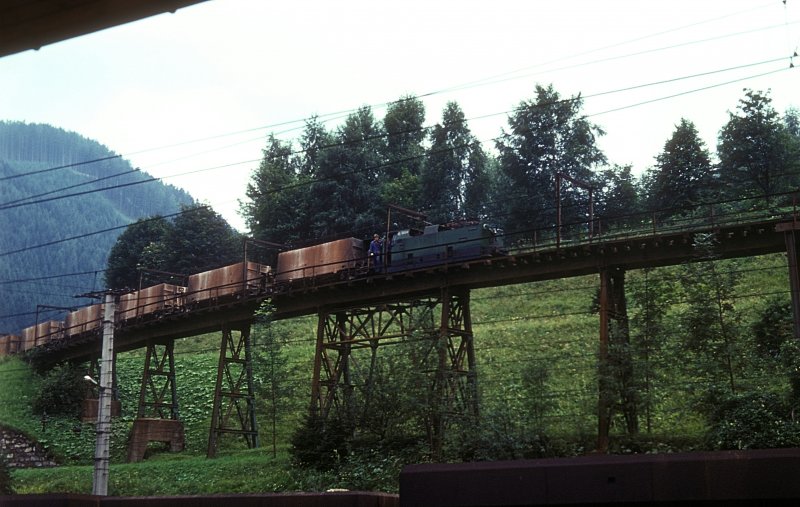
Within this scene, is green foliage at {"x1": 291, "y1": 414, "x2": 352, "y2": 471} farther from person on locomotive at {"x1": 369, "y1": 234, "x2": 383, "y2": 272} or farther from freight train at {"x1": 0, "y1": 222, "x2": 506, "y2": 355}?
person on locomotive at {"x1": 369, "y1": 234, "x2": 383, "y2": 272}

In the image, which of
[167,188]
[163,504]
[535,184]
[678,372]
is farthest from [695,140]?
[167,188]

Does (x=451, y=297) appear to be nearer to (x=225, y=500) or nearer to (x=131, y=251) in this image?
(x=225, y=500)

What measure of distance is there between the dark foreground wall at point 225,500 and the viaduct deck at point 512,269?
18.3m

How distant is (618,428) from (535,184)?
3822cm

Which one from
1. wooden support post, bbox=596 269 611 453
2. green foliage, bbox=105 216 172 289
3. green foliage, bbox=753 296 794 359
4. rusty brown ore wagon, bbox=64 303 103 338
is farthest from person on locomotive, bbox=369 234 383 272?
green foliage, bbox=105 216 172 289

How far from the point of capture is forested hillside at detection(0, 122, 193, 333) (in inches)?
4402

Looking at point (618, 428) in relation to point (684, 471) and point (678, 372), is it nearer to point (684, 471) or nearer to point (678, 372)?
point (678, 372)

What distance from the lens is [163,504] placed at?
1313 centimetres

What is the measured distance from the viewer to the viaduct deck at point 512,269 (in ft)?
89.4

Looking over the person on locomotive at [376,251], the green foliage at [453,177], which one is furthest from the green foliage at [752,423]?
the green foliage at [453,177]

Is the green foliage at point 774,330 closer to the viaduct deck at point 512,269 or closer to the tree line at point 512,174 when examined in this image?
the viaduct deck at point 512,269

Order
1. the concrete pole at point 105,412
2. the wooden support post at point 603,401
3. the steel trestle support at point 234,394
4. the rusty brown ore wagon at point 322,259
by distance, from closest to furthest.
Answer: the concrete pole at point 105,412
the wooden support post at point 603,401
the steel trestle support at point 234,394
the rusty brown ore wagon at point 322,259

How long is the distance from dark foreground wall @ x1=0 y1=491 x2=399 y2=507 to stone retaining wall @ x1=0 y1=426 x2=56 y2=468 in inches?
1165

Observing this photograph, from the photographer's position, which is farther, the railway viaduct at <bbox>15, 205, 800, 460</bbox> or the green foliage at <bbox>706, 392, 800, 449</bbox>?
the railway viaduct at <bbox>15, 205, 800, 460</bbox>
